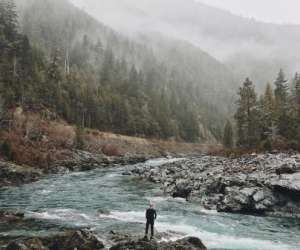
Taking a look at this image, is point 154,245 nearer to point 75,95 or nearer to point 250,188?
point 250,188

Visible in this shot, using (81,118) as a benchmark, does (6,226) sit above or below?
below

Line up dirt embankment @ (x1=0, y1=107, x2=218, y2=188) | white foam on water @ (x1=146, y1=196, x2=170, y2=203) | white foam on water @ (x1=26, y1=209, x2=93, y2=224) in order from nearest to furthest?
white foam on water @ (x1=26, y1=209, x2=93, y2=224) < white foam on water @ (x1=146, y1=196, x2=170, y2=203) < dirt embankment @ (x1=0, y1=107, x2=218, y2=188)

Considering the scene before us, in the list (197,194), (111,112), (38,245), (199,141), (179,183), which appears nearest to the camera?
(38,245)

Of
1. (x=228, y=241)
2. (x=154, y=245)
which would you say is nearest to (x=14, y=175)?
(x=228, y=241)

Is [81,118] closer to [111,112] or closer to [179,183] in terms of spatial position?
[111,112]

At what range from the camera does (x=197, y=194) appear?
151ft

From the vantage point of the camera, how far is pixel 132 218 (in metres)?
36.6

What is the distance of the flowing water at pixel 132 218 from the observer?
30.8 meters

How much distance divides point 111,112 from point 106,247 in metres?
107

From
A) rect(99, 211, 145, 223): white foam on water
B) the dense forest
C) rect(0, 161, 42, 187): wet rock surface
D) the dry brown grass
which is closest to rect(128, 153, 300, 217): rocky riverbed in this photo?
rect(99, 211, 145, 223): white foam on water

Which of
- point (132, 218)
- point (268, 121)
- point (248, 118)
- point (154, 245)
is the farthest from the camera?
point (248, 118)

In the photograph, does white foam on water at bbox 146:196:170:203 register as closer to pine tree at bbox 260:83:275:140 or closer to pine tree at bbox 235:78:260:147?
pine tree at bbox 260:83:275:140

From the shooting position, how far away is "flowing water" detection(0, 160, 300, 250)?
30781 millimetres

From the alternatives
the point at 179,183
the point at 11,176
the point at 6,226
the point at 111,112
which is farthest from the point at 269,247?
the point at 111,112
